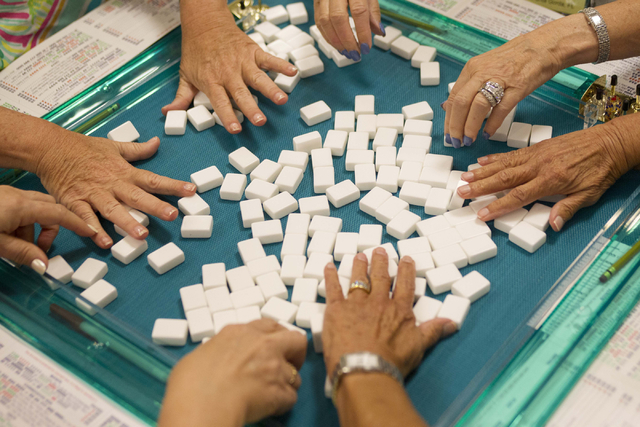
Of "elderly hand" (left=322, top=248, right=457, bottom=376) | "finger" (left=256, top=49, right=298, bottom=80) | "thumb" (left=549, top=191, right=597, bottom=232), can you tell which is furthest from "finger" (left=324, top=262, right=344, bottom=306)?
"finger" (left=256, top=49, right=298, bottom=80)

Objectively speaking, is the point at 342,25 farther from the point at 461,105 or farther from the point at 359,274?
the point at 359,274

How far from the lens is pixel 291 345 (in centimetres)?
144

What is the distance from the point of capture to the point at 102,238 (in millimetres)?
1888

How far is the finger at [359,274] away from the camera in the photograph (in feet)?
5.02

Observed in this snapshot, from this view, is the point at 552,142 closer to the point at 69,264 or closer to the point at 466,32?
the point at 466,32

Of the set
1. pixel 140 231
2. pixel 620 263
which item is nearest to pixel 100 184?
pixel 140 231

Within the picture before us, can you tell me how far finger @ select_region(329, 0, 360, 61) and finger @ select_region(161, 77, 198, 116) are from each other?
0.72 m

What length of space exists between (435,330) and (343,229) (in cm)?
57

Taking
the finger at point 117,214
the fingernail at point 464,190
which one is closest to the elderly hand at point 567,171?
the fingernail at point 464,190

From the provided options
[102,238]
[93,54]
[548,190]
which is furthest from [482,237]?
[93,54]

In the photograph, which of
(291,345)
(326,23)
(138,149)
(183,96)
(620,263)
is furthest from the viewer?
(183,96)

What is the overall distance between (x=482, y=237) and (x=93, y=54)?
6.81ft

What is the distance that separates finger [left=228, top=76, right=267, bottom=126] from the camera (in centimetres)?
218

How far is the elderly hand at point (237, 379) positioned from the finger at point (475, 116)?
1024 millimetres
